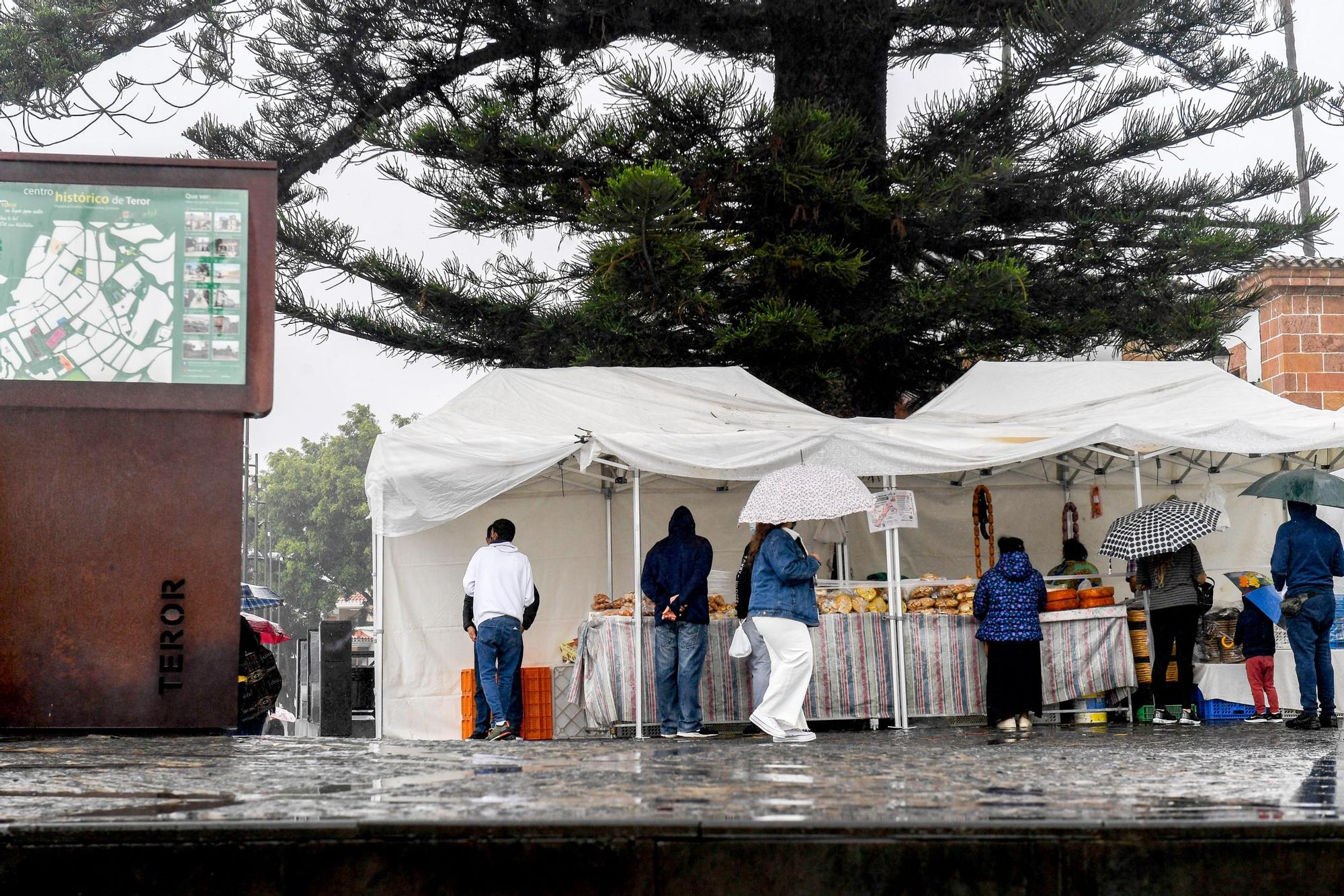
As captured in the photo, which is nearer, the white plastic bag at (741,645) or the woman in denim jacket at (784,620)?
the woman in denim jacket at (784,620)

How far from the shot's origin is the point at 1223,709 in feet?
40.2

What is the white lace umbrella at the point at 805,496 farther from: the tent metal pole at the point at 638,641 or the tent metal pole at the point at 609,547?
the tent metal pole at the point at 609,547

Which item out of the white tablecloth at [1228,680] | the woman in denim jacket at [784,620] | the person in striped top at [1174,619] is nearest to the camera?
the woman in denim jacket at [784,620]

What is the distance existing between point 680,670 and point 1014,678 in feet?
8.54

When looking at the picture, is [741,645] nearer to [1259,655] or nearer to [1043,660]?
[1043,660]

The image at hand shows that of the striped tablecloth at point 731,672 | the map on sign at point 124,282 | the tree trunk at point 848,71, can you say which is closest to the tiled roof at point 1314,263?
the tree trunk at point 848,71

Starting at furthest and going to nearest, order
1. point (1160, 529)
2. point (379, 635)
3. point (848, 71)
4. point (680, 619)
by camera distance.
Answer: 1. point (848, 71)
2. point (379, 635)
3. point (1160, 529)
4. point (680, 619)

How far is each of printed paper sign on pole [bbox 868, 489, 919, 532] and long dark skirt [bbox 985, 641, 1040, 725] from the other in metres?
1.19

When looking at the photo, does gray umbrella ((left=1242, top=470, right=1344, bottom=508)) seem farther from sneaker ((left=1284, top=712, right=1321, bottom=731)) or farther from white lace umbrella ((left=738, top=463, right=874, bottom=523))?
white lace umbrella ((left=738, top=463, right=874, bottom=523))

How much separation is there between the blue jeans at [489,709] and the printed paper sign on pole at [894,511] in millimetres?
3165

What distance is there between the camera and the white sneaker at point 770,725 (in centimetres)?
1002

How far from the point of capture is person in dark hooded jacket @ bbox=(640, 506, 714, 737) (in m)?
10.9

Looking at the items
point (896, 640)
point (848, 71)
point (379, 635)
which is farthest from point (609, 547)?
point (848, 71)

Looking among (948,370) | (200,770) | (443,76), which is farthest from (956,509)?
(200,770)
